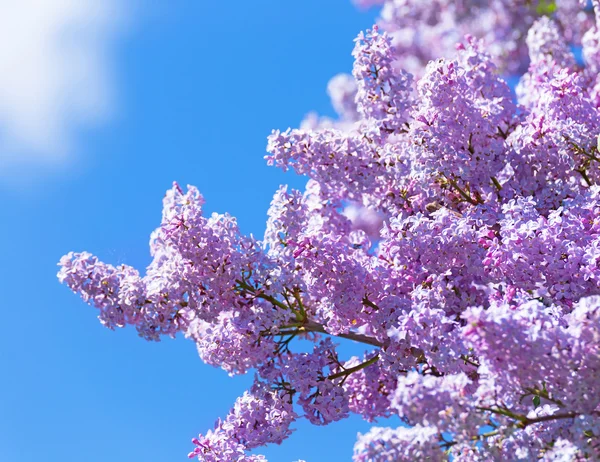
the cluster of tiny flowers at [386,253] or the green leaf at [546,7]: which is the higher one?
the green leaf at [546,7]

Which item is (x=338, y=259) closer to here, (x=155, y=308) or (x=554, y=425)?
(x=155, y=308)

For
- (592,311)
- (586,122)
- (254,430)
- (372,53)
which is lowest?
(592,311)

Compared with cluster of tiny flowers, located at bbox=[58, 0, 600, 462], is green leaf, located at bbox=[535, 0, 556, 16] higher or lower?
higher

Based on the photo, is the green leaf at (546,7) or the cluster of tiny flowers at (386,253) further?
the green leaf at (546,7)

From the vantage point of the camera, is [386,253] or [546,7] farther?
[546,7]

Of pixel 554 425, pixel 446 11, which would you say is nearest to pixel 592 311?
pixel 554 425

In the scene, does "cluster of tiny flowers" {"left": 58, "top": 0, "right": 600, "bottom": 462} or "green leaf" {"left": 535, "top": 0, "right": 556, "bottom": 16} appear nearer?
"cluster of tiny flowers" {"left": 58, "top": 0, "right": 600, "bottom": 462}

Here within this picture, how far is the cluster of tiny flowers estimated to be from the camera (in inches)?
213

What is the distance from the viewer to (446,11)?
719 inches

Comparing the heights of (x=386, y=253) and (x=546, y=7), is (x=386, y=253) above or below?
below

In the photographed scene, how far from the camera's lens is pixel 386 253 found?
6.20 metres

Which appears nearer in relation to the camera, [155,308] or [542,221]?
[542,221]

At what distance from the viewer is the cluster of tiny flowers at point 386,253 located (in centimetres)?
542

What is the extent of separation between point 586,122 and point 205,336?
11.4 ft
